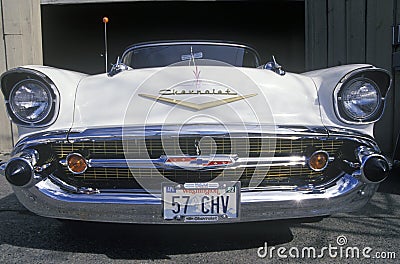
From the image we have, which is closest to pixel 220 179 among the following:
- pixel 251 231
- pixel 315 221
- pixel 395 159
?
pixel 251 231

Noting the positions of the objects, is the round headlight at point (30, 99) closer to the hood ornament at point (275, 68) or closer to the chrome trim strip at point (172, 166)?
the chrome trim strip at point (172, 166)

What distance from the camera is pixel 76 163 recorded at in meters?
1.93

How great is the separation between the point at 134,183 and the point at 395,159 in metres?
2.18

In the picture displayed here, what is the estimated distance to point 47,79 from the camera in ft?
6.58

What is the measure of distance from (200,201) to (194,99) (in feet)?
1.72

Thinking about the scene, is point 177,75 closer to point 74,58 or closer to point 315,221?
point 315,221

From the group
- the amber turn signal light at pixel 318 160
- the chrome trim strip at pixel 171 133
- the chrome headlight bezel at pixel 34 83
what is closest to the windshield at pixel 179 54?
the chrome headlight bezel at pixel 34 83

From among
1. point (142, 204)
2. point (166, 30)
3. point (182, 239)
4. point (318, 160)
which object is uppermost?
point (166, 30)

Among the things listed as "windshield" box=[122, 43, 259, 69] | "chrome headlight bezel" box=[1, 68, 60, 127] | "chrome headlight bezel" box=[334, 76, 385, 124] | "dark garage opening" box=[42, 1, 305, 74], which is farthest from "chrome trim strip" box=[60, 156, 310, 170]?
"dark garage opening" box=[42, 1, 305, 74]

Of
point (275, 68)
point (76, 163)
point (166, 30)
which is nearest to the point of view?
point (76, 163)

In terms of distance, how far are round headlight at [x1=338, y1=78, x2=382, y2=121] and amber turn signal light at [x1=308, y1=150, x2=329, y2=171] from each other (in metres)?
0.30

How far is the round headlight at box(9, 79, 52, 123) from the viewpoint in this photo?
2.00 m

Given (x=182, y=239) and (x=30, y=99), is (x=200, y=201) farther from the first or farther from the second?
(x=30, y=99)

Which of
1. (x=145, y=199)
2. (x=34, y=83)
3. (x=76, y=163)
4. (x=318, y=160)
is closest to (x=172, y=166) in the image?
(x=145, y=199)
